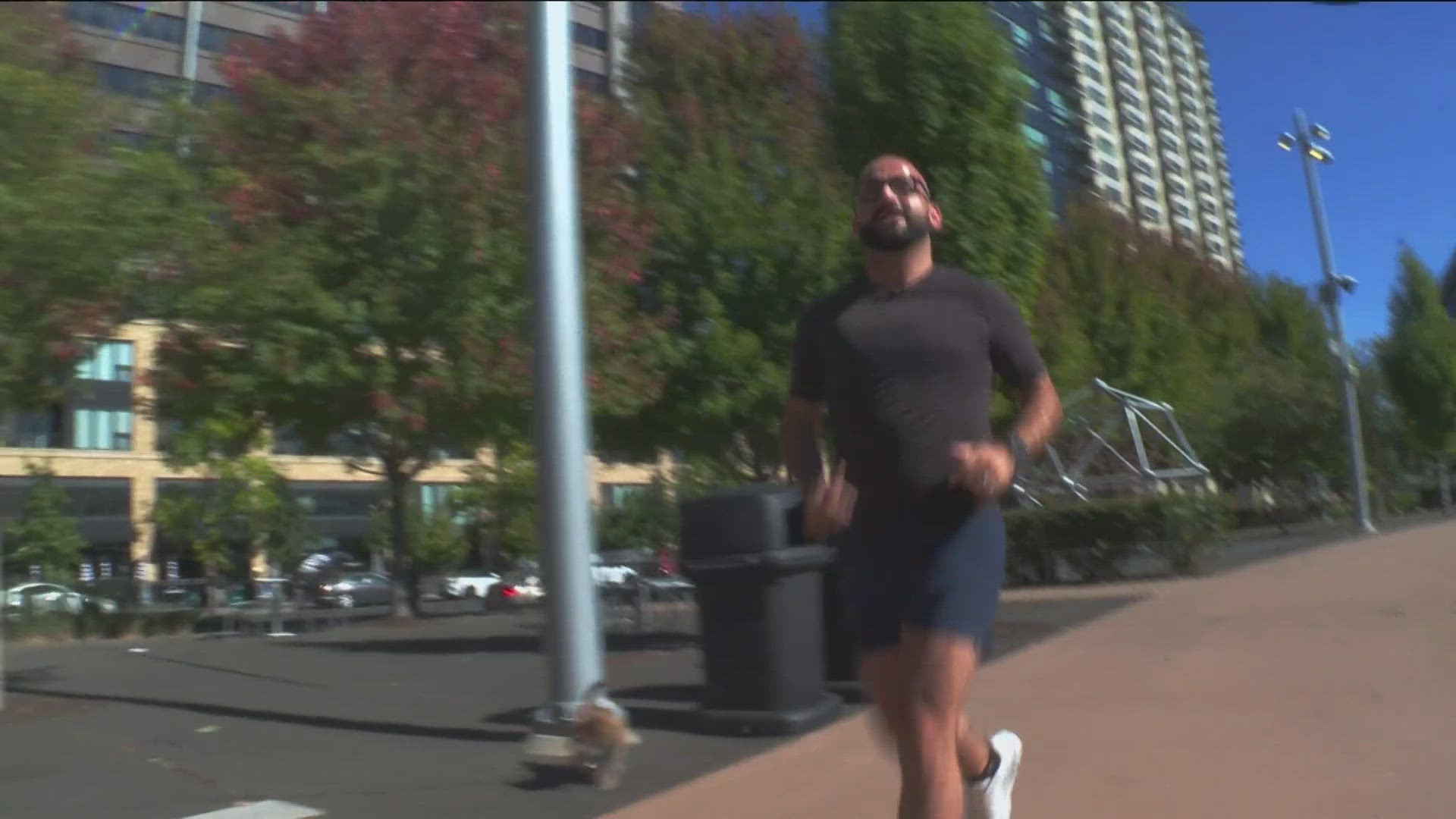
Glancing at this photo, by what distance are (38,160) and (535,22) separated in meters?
3.22

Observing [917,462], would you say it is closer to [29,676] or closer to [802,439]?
[802,439]

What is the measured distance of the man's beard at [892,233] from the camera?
3412mm

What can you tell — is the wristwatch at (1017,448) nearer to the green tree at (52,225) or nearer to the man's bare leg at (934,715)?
the man's bare leg at (934,715)

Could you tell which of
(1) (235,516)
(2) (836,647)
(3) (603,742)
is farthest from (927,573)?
(1) (235,516)

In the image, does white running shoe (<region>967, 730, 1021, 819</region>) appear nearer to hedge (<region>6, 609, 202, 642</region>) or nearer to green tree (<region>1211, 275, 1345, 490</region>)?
hedge (<region>6, 609, 202, 642</region>)

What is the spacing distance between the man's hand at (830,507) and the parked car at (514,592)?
2600cm

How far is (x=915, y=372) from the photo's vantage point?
328 centimetres

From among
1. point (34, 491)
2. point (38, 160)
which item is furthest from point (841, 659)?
point (34, 491)

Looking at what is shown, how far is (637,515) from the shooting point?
134 feet

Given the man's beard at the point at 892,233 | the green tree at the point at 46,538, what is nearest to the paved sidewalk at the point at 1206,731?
the man's beard at the point at 892,233

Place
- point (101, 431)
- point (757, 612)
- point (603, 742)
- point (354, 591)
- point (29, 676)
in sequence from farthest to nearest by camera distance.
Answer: point (101, 431)
point (354, 591)
point (29, 676)
point (757, 612)
point (603, 742)

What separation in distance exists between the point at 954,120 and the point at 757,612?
5.16 meters

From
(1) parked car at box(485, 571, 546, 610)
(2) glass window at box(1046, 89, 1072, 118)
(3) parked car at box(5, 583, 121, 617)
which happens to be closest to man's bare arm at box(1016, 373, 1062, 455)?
(3) parked car at box(5, 583, 121, 617)

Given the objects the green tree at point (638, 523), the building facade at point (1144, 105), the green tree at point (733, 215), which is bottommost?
the green tree at point (638, 523)
